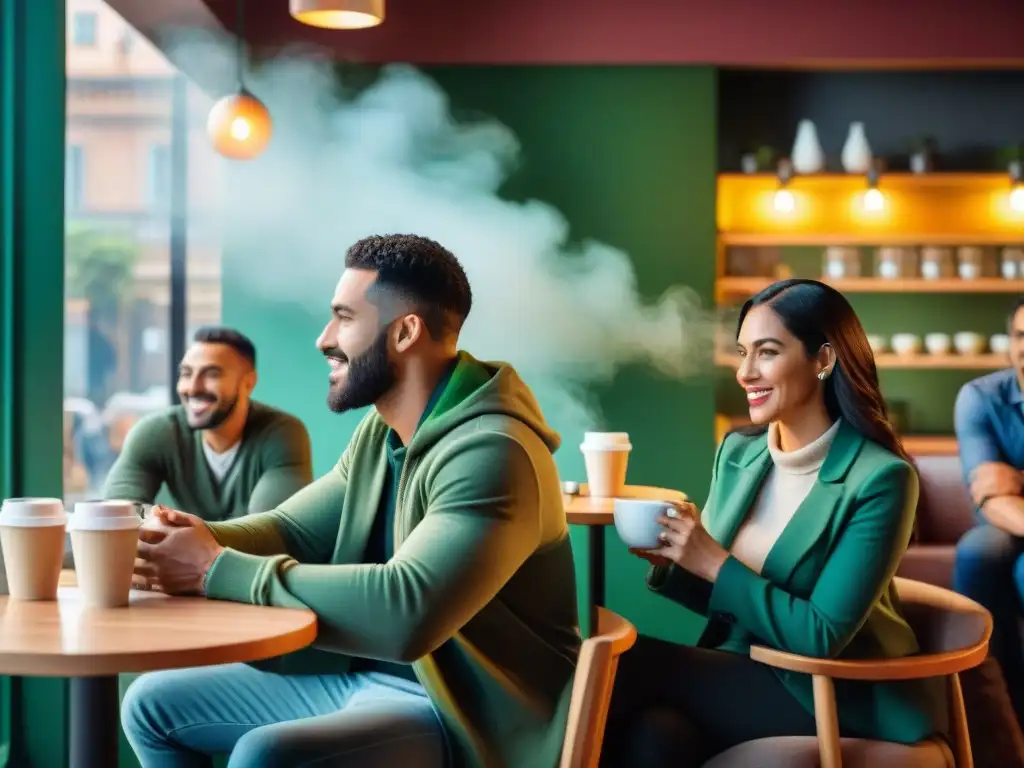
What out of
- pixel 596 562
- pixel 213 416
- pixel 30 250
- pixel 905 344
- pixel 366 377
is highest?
pixel 30 250

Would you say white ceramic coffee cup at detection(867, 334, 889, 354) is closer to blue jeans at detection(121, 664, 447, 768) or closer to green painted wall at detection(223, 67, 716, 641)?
green painted wall at detection(223, 67, 716, 641)

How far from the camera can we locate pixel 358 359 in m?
2.04

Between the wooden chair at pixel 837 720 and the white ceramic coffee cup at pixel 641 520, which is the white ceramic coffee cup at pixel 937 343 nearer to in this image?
the wooden chair at pixel 837 720

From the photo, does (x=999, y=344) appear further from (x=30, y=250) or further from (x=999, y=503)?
(x=30, y=250)

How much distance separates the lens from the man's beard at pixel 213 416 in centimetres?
356

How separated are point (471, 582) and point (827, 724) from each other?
695 mm

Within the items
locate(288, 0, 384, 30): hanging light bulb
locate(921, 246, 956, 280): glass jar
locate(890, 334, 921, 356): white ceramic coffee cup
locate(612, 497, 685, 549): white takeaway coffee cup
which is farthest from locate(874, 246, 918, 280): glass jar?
locate(612, 497, 685, 549): white takeaway coffee cup

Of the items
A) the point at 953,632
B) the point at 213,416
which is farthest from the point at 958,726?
the point at 213,416

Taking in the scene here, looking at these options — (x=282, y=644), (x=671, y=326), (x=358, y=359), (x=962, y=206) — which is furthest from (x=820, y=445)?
(x=962, y=206)

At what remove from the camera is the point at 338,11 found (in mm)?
3441

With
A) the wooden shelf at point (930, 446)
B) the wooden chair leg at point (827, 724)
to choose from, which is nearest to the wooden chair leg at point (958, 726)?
the wooden chair leg at point (827, 724)

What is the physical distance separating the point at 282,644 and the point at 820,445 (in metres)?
1.14

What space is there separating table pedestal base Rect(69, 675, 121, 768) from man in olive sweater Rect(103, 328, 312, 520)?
6.02 ft

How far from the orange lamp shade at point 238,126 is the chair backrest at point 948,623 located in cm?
292
